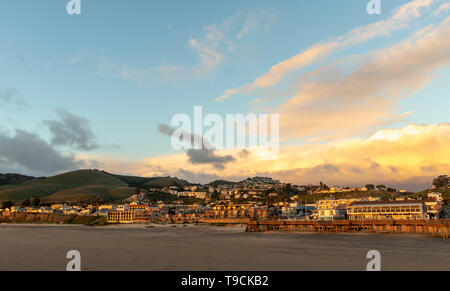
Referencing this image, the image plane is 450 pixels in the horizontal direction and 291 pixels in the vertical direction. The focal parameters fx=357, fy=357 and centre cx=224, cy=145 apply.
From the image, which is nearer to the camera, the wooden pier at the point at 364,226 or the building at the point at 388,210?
the wooden pier at the point at 364,226

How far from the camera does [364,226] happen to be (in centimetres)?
9569

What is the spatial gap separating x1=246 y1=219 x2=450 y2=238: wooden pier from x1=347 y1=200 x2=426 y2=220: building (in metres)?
17.6

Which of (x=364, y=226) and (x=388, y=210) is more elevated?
(x=388, y=210)

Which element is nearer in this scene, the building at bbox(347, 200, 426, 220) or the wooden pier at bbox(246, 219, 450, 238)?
the wooden pier at bbox(246, 219, 450, 238)

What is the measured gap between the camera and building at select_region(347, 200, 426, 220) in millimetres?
107250

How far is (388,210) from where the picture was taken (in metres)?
114

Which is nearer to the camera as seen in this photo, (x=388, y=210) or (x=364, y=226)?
(x=364, y=226)

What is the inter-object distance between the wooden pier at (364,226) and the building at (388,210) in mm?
17567

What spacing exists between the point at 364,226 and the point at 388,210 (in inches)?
928

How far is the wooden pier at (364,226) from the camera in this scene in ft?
252
